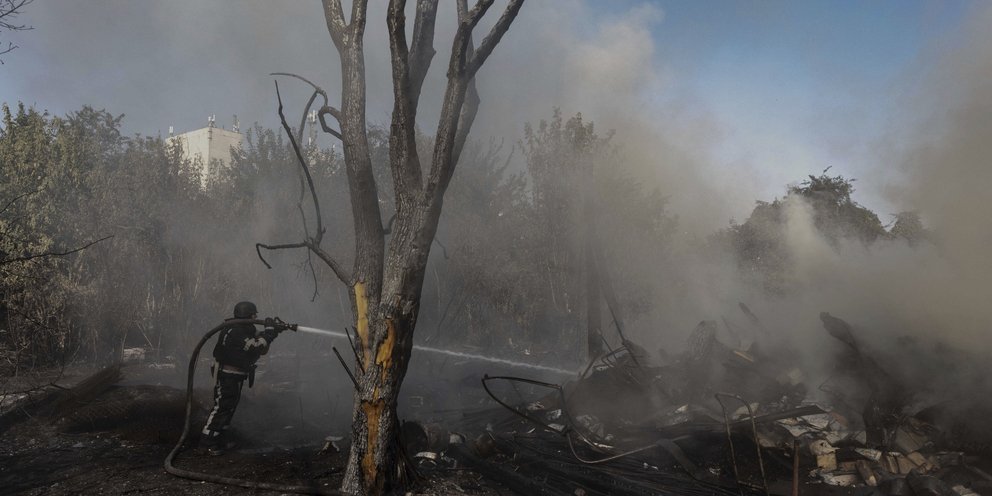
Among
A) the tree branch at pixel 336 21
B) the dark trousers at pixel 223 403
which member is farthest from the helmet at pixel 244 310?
the tree branch at pixel 336 21

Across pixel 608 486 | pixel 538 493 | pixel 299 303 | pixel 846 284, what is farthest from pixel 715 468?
pixel 299 303

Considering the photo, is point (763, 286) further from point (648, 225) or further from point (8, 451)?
point (8, 451)

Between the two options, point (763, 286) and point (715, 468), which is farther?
point (763, 286)

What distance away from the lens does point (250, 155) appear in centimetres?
1902

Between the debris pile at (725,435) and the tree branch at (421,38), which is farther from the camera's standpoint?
the debris pile at (725,435)

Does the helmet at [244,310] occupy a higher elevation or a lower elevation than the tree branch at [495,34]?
lower

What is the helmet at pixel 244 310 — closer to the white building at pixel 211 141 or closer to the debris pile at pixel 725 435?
the debris pile at pixel 725 435

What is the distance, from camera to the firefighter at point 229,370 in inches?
255

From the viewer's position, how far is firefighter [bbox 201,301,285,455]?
21.2 feet

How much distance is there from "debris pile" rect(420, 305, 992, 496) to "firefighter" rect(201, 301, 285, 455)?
8.16 ft

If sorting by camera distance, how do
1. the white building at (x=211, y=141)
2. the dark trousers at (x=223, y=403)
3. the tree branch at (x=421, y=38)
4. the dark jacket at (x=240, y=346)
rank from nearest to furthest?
1. the tree branch at (x=421, y=38)
2. the dark trousers at (x=223, y=403)
3. the dark jacket at (x=240, y=346)
4. the white building at (x=211, y=141)

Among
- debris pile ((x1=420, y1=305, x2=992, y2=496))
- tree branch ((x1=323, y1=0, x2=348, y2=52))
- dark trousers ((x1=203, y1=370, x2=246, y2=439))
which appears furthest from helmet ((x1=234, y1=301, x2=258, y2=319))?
tree branch ((x1=323, y1=0, x2=348, y2=52))

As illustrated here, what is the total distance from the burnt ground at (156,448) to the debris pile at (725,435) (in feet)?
3.80

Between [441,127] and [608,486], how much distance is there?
3956 millimetres
